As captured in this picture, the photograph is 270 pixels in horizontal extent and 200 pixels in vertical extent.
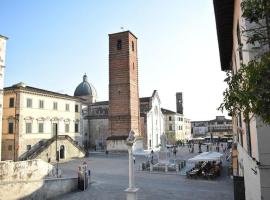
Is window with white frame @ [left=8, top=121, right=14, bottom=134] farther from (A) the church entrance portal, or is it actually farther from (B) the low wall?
(B) the low wall

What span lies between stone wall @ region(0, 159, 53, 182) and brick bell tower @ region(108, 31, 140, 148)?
81.6 ft

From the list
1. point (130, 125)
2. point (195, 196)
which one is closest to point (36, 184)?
point (195, 196)

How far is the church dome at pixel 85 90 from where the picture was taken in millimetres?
81419

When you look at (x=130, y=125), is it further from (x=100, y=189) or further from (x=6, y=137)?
(x=100, y=189)

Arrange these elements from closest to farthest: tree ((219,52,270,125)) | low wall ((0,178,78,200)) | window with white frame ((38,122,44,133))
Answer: tree ((219,52,270,125)) → low wall ((0,178,78,200)) → window with white frame ((38,122,44,133))

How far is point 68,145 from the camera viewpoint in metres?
40.6

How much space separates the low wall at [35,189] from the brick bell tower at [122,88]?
27.6 meters

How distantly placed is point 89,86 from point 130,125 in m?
40.1

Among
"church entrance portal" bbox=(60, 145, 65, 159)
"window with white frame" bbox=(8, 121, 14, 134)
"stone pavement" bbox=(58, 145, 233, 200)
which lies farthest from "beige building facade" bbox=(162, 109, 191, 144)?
"stone pavement" bbox=(58, 145, 233, 200)

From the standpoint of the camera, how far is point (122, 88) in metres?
47.6

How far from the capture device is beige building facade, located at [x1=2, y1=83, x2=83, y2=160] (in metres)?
36.3

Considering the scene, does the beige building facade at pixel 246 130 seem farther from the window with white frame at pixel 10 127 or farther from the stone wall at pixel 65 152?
the window with white frame at pixel 10 127

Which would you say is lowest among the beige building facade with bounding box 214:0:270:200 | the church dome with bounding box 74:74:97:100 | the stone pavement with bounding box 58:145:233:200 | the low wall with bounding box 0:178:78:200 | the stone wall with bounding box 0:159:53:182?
the stone pavement with bounding box 58:145:233:200

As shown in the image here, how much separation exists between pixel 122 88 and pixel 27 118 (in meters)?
17.0
